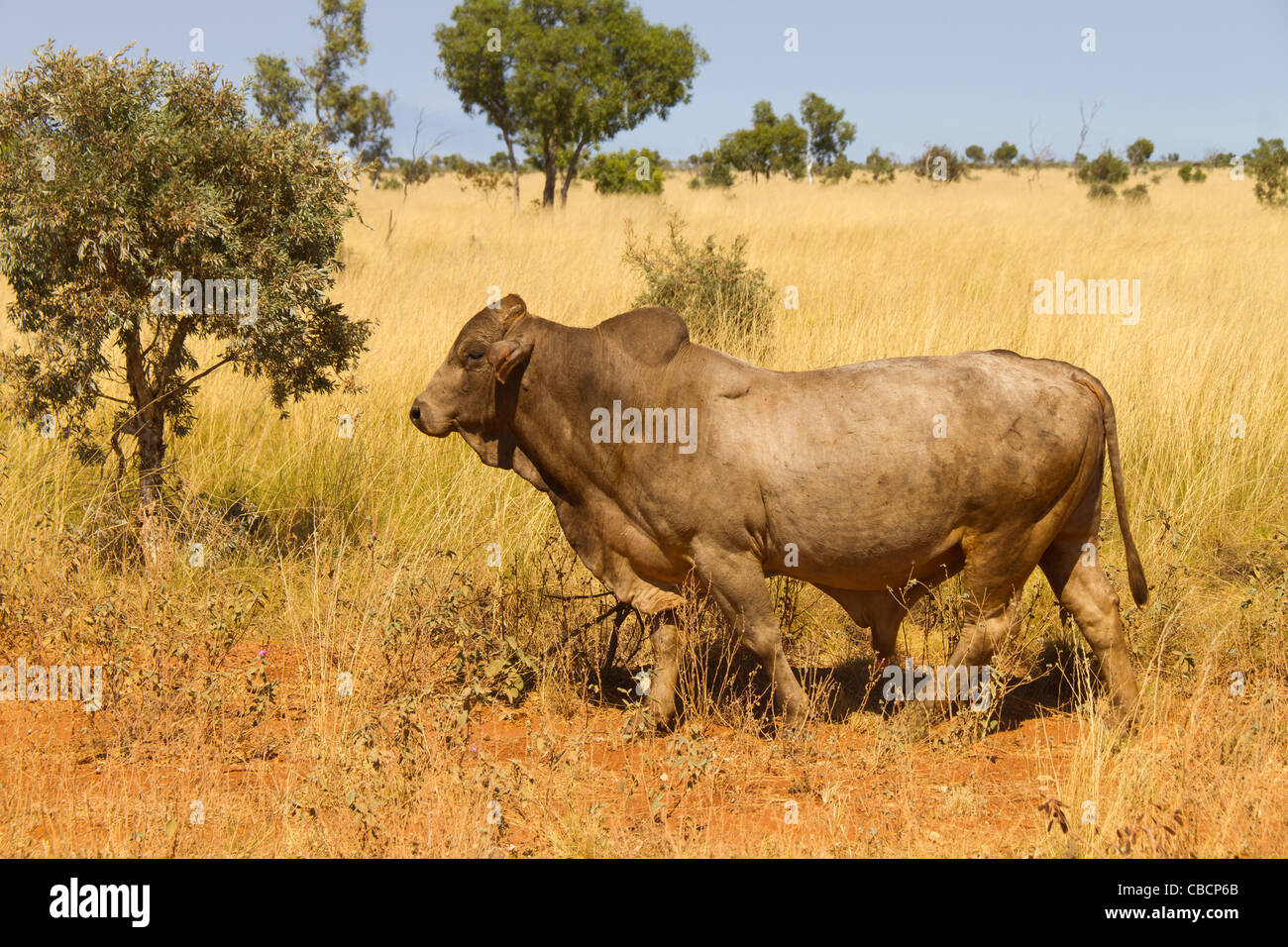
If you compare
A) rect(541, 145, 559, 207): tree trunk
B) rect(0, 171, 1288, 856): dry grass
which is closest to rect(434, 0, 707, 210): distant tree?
rect(541, 145, 559, 207): tree trunk

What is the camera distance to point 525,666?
19.7 feet

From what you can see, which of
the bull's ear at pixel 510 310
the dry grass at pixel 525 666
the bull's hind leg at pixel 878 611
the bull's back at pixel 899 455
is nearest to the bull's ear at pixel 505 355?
the bull's ear at pixel 510 310

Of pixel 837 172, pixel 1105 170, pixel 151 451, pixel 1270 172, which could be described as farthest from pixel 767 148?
pixel 151 451

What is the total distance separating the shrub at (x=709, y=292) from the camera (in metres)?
10.3

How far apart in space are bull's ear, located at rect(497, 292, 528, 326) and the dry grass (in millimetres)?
1702

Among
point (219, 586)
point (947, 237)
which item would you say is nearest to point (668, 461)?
point (219, 586)

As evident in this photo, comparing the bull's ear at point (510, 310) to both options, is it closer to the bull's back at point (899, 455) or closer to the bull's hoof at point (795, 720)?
the bull's back at point (899, 455)

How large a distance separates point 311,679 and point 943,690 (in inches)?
120

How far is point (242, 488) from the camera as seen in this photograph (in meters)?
8.18

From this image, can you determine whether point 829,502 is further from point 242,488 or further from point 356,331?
point 242,488

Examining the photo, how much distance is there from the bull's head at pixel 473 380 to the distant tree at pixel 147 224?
1.62 meters

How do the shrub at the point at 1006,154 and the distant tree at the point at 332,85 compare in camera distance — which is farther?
the shrub at the point at 1006,154

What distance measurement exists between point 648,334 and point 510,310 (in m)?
0.66

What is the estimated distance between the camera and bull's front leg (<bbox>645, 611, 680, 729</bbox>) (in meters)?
5.48
